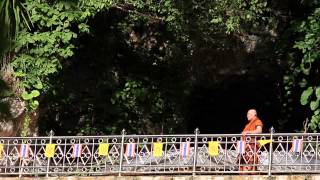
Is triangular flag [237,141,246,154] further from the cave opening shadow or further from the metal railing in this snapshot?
the cave opening shadow

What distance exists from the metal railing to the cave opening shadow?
717cm

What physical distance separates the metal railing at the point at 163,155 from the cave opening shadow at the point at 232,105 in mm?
7167

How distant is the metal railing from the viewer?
12.1 meters

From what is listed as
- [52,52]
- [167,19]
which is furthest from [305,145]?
[52,52]

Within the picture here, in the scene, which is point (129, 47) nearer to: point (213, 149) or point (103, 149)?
point (103, 149)

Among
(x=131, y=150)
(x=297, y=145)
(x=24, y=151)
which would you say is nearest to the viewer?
(x=297, y=145)

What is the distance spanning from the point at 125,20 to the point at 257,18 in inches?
136

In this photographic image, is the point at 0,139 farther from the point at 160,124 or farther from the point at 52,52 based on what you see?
the point at 160,124

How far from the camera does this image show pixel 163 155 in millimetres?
12688

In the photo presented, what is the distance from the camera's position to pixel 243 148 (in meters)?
12.2

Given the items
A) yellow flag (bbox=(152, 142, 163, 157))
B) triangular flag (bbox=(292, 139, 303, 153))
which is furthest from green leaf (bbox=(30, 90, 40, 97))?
triangular flag (bbox=(292, 139, 303, 153))

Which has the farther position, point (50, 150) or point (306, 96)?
point (306, 96)

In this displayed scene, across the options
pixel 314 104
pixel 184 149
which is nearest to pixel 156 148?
pixel 184 149

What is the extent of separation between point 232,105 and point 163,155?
8992mm
